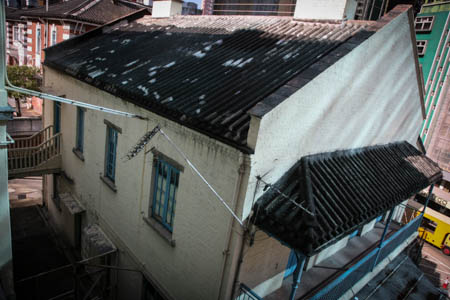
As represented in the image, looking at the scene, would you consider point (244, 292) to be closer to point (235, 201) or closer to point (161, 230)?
point (235, 201)

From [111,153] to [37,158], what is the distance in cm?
507

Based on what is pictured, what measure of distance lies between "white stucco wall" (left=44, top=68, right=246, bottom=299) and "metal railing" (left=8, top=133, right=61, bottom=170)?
1445mm

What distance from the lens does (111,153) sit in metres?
9.73

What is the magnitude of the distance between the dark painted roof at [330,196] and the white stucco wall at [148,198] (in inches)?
38.6

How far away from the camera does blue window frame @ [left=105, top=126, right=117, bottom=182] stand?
31.2 ft

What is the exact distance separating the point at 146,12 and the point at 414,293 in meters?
18.3

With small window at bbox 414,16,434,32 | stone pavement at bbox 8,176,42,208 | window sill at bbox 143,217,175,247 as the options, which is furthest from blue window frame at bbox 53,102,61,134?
small window at bbox 414,16,434,32

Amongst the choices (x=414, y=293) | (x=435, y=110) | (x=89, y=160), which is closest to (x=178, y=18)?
(x=89, y=160)

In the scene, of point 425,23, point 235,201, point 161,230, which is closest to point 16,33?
point 161,230

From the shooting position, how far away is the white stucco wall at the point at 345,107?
17.1ft

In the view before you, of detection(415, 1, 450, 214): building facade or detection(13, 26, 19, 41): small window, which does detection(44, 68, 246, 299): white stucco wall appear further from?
detection(415, 1, 450, 214): building facade

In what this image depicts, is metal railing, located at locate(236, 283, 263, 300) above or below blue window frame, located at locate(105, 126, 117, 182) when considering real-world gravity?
below

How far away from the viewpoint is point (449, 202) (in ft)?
78.1

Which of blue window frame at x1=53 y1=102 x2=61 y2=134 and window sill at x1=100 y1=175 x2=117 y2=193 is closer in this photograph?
window sill at x1=100 y1=175 x2=117 y2=193
